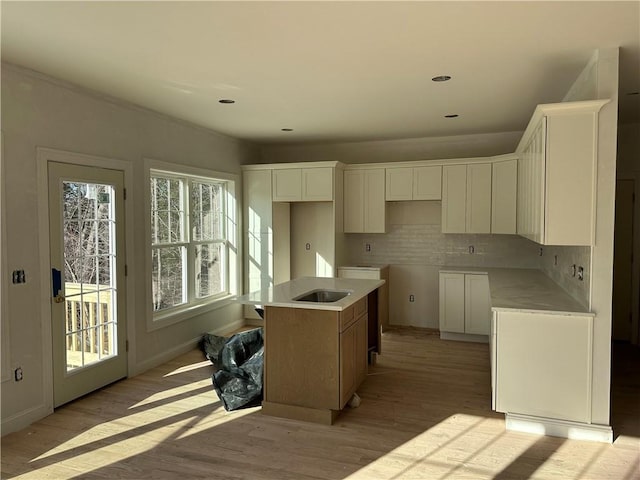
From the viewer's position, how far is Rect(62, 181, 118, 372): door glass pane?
360 centimetres

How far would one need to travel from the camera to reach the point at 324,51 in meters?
2.84

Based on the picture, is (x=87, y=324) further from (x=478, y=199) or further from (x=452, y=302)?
(x=478, y=199)

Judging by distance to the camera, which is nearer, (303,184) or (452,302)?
(452,302)

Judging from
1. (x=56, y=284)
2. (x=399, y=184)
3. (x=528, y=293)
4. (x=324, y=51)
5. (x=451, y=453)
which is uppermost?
(x=324, y=51)

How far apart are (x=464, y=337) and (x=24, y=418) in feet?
15.1

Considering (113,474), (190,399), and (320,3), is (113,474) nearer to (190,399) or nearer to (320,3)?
(190,399)

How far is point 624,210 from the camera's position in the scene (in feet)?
17.2

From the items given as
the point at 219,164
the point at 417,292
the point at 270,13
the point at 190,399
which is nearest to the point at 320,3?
the point at 270,13

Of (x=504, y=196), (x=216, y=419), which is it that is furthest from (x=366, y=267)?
(x=216, y=419)

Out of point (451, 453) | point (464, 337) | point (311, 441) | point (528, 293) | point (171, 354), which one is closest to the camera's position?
point (451, 453)

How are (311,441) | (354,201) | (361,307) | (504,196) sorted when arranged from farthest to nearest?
(354,201), (504,196), (361,307), (311,441)

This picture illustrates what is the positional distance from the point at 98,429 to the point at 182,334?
182 cm

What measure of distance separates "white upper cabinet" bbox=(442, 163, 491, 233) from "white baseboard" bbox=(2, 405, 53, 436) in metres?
4.62

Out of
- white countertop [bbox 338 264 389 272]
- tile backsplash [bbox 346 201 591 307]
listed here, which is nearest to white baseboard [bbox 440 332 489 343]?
tile backsplash [bbox 346 201 591 307]
